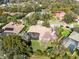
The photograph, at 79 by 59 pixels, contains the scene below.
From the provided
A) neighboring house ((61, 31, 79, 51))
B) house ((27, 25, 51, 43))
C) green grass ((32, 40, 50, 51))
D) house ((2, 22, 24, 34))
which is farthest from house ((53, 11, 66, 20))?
green grass ((32, 40, 50, 51))

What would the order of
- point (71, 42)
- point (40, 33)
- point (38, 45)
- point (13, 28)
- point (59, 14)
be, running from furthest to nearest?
point (59, 14), point (13, 28), point (40, 33), point (38, 45), point (71, 42)

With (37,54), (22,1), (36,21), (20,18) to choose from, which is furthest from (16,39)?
(22,1)

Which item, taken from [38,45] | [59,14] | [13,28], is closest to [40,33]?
[38,45]

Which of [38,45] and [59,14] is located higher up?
[59,14]

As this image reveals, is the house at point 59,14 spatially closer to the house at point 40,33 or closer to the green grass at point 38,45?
the house at point 40,33

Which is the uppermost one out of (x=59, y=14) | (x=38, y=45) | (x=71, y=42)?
(x=59, y=14)

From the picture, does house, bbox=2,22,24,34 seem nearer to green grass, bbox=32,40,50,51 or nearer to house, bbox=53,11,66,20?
green grass, bbox=32,40,50,51

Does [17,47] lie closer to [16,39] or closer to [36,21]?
[16,39]

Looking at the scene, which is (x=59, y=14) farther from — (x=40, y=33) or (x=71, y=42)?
(x=71, y=42)
